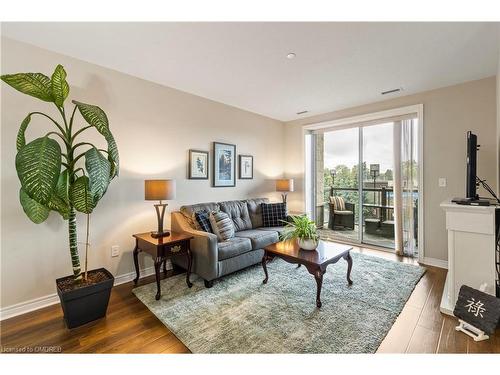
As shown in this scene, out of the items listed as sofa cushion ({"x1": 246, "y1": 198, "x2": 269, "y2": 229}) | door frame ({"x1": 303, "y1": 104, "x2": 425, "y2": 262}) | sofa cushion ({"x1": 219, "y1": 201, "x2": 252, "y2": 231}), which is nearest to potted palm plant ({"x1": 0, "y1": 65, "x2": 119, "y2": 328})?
sofa cushion ({"x1": 219, "y1": 201, "x2": 252, "y2": 231})

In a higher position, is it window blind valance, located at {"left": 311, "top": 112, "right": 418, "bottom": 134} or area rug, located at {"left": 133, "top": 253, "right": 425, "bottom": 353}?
window blind valance, located at {"left": 311, "top": 112, "right": 418, "bottom": 134}

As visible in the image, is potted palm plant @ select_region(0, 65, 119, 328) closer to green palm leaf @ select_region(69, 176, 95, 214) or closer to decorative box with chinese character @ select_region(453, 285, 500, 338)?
green palm leaf @ select_region(69, 176, 95, 214)

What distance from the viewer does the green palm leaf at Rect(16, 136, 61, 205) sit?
1537 millimetres

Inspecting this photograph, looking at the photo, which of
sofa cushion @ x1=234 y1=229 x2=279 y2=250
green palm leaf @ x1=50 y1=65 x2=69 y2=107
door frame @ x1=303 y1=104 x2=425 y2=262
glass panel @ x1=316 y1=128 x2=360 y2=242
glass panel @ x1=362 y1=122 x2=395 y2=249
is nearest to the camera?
green palm leaf @ x1=50 y1=65 x2=69 y2=107

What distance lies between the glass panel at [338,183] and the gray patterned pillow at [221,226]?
2.48 metres

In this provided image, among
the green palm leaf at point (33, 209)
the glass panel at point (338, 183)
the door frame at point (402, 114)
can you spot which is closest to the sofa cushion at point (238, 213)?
the glass panel at point (338, 183)

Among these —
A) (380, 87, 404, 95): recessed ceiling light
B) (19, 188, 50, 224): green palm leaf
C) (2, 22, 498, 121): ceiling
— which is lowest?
(19, 188, 50, 224): green palm leaf

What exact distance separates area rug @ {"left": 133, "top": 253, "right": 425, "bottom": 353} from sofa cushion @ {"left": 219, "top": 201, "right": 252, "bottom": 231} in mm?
744

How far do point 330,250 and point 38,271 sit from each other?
3018 mm

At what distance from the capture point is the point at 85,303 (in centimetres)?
196

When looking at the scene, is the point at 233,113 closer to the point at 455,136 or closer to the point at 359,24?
the point at 359,24

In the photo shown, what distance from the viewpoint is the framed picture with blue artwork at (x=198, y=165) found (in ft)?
11.4
